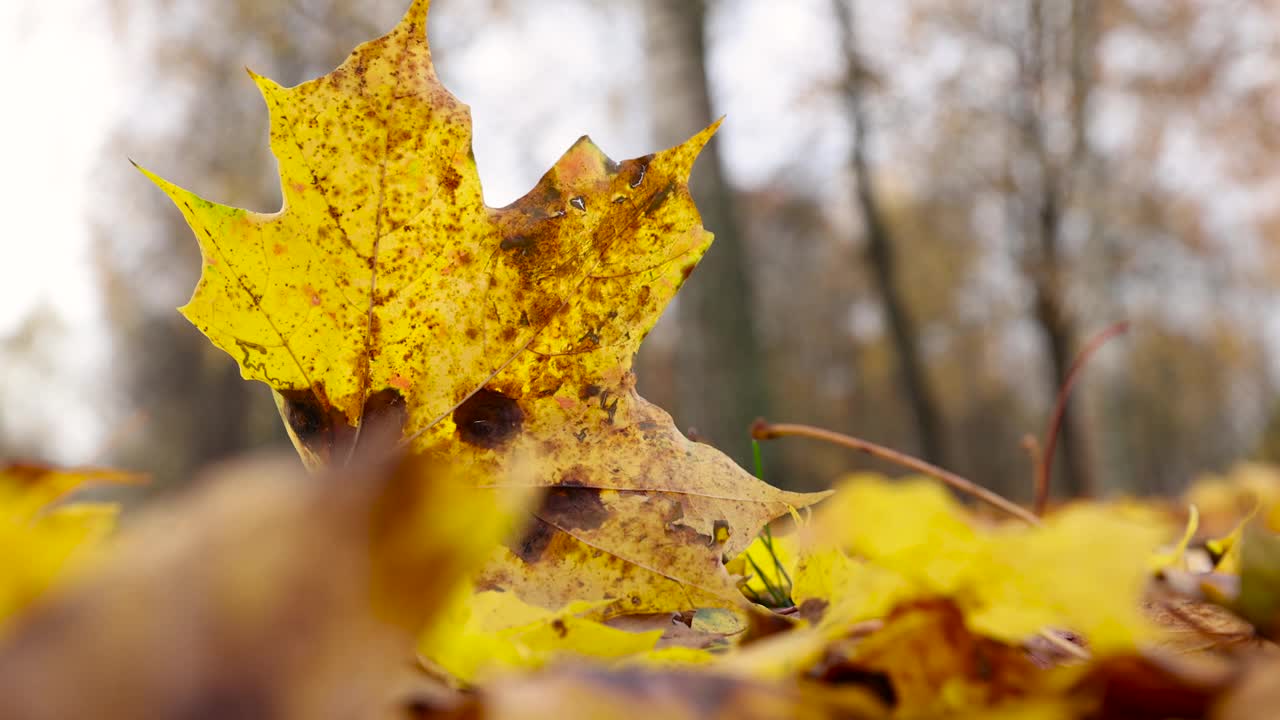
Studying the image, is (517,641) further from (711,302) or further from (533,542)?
(711,302)

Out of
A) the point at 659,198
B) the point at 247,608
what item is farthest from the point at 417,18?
the point at 247,608

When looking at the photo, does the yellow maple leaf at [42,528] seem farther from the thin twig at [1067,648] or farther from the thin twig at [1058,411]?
the thin twig at [1058,411]

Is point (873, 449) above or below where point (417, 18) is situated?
below

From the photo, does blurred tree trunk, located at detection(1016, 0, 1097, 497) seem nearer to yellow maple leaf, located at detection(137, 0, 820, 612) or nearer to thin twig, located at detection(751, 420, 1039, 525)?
thin twig, located at detection(751, 420, 1039, 525)

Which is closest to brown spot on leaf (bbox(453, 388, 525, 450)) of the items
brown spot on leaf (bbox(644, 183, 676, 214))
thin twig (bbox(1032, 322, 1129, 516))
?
brown spot on leaf (bbox(644, 183, 676, 214))

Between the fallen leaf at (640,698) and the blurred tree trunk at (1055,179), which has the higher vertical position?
the blurred tree trunk at (1055,179)

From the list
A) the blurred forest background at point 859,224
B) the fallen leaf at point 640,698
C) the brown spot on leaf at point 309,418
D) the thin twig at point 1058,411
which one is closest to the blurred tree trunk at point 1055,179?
the blurred forest background at point 859,224

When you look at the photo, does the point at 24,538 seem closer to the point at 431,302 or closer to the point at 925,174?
the point at 431,302
